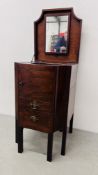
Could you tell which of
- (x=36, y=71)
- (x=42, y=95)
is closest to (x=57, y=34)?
(x=36, y=71)

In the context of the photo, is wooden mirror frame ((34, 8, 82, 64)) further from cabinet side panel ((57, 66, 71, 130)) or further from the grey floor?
the grey floor

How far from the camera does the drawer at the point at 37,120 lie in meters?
Result: 1.44

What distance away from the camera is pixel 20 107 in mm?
1521

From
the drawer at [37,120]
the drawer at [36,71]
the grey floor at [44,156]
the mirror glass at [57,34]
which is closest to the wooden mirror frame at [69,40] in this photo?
the mirror glass at [57,34]

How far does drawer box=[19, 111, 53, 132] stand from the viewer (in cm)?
Result: 144

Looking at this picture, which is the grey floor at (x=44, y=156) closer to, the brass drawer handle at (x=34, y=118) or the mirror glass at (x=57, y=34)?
the brass drawer handle at (x=34, y=118)

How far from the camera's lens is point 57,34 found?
1.90m

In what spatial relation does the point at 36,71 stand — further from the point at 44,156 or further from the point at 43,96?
the point at 44,156

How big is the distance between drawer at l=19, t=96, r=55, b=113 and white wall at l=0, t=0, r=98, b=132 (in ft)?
2.40

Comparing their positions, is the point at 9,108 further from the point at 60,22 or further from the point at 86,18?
the point at 86,18

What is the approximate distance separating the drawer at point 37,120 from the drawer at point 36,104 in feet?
0.12

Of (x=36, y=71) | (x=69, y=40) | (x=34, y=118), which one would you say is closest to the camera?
(x=36, y=71)

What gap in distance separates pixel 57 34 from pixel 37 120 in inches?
39.3

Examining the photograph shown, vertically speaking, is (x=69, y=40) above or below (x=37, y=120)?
above
